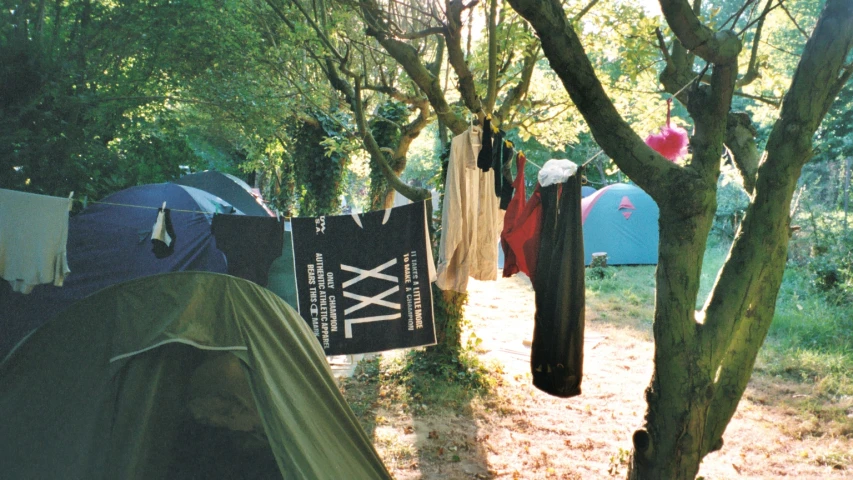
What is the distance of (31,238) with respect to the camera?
4734 millimetres

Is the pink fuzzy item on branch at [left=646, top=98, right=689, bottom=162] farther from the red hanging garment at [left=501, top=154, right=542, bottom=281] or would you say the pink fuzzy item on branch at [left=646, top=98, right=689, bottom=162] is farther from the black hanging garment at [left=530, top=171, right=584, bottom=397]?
the red hanging garment at [left=501, top=154, right=542, bottom=281]

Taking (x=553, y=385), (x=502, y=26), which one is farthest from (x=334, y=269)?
(x=502, y=26)

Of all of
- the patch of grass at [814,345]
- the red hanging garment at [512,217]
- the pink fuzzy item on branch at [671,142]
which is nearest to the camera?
the pink fuzzy item on branch at [671,142]

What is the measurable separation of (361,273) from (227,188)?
7.57m

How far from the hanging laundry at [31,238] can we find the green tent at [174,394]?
1.83 metres

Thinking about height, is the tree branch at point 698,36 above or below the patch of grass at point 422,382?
above

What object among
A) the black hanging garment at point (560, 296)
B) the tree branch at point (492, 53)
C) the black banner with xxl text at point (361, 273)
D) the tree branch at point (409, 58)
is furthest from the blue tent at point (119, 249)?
the black hanging garment at point (560, 296)

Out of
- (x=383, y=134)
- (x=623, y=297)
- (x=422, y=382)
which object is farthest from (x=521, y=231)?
(x=623, y=297)

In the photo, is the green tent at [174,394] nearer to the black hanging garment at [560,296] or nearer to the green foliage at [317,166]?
the black hanging garment at [560,296]

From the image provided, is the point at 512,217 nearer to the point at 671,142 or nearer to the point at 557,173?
the point at 557,173

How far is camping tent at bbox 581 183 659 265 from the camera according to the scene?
14602mm

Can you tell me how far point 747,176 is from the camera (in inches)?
158

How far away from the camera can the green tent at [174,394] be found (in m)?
2.94

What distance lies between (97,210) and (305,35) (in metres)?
2.88
